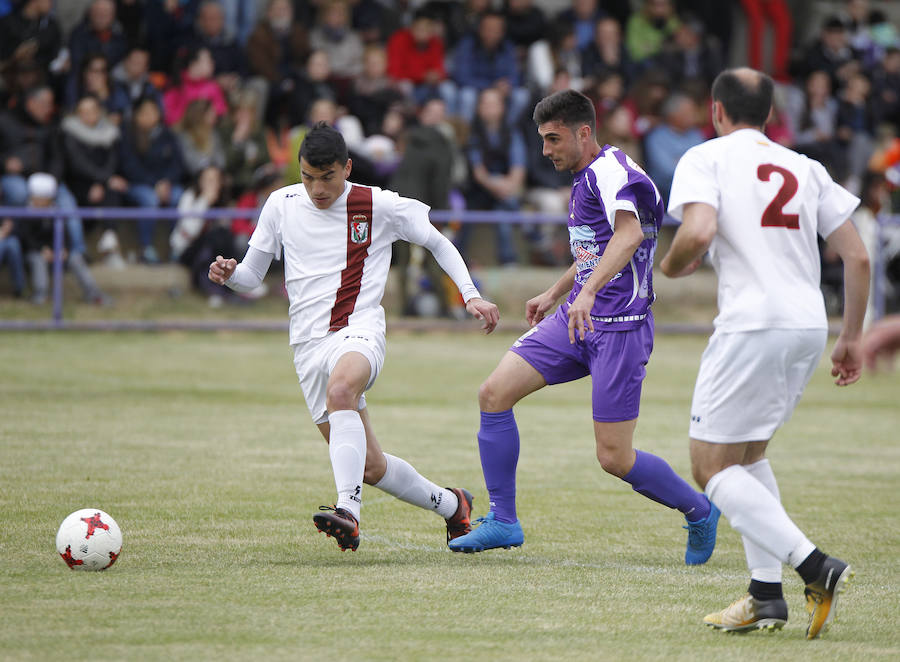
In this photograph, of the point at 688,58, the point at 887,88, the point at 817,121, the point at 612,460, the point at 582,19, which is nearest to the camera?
the point at 612,460

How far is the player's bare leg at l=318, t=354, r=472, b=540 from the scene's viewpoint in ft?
22.0

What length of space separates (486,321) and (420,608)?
5.65ft

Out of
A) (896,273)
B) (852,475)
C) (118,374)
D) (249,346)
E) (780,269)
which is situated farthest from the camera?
(896,273)

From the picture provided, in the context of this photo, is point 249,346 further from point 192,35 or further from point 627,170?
point 627,170

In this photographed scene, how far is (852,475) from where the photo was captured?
9352mm

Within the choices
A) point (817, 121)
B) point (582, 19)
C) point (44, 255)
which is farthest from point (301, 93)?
point (817, 121)

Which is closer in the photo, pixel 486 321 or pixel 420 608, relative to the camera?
pixel 420 608

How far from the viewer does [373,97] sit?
18125 mm

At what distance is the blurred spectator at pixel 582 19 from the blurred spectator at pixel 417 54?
2267mm

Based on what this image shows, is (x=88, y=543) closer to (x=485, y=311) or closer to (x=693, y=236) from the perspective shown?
(x=485, y=311)

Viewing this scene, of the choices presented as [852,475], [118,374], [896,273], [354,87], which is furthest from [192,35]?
[852,475]

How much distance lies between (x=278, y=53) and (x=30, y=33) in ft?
10.5

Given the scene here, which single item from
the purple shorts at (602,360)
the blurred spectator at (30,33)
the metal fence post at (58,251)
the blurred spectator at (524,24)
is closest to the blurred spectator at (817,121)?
the blurred spectator at (524,24)

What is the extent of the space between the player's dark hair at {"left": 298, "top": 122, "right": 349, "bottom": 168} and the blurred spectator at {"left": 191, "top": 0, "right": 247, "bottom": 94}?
1177 cm
